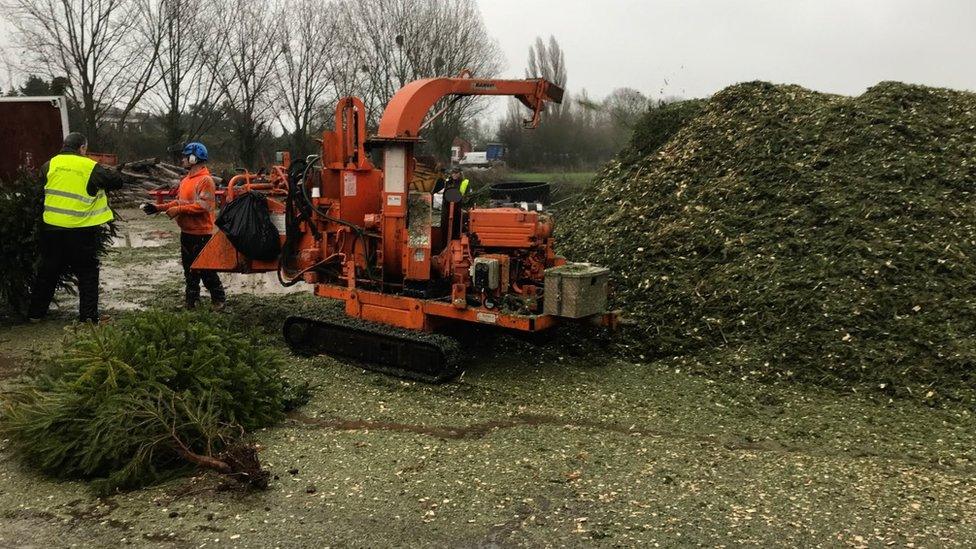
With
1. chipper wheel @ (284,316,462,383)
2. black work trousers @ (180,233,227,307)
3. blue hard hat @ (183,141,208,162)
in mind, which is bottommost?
chipper wheel @ (284,316,462,383)

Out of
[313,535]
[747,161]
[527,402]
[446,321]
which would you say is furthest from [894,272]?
[313,535]

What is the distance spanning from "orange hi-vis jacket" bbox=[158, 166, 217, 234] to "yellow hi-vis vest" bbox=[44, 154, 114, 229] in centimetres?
74

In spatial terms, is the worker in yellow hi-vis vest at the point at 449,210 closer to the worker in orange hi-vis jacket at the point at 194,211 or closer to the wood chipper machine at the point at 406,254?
the wood chipper machine at the point at 406,254

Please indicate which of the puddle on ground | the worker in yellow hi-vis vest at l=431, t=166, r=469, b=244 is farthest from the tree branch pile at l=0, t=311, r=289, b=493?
the puddle on ground

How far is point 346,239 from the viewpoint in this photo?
285 inches

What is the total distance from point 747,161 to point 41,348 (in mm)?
7490

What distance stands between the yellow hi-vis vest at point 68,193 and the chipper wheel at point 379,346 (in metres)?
2.41

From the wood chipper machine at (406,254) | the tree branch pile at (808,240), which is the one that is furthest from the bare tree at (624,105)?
the wood chipper machine at (406,254)

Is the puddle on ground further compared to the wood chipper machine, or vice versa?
the puddle on ground

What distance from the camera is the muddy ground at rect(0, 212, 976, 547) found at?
374 cm

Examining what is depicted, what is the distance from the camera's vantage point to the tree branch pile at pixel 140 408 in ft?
13.9

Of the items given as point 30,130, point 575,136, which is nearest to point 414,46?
point 575,136

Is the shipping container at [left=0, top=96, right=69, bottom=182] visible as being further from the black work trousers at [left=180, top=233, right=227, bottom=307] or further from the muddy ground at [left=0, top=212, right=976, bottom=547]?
the muddy ground at [left=0, top=212, right=976, bottom=547]

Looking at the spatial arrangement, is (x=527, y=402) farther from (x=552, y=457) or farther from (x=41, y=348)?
(x=41, y=348)
